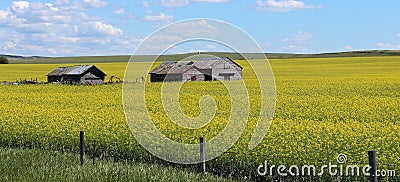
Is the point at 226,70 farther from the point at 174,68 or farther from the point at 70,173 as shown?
the point at 70,173

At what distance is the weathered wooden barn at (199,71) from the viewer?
2293 inches

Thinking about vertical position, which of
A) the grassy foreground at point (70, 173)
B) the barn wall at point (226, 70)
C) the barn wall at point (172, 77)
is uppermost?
the barn wall at point (226, 70)

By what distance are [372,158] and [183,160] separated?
579 centimetres

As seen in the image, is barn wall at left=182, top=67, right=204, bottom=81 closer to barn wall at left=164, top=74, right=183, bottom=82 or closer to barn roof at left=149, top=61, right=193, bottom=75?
barn roof at left=149, top=61, right=193, bottom=75

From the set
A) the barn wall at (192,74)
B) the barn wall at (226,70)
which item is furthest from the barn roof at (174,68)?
the barn wall at (226,70)

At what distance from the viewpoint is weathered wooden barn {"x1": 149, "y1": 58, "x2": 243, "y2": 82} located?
5825cm

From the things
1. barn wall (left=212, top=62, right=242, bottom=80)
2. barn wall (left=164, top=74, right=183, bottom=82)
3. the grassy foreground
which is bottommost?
the grassy foreground

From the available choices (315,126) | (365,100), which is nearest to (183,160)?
(315,126)

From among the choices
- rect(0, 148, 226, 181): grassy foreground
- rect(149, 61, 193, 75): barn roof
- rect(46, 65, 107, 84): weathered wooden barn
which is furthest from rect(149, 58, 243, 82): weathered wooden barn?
rect(0, 148, 226, 181): grassy foreground

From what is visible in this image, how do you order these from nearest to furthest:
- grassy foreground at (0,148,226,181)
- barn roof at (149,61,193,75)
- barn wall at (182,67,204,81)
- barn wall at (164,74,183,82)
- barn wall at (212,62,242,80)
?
1. grassy foreground at (0,148,226,181)
2. barn wall at (182,67,204,81)
3. barn wall at (164,74,183,82)
4. barn roof at (149,61,193,75)
5. barn wall at (212,62,242,80)

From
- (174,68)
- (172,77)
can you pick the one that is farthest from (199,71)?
(172,77)

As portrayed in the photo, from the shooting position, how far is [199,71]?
195 feet

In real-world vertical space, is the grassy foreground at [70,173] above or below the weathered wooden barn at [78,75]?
below

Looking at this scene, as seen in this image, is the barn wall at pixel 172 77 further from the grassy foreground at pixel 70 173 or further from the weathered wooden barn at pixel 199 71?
the grassy foreground at pixel 70 173
